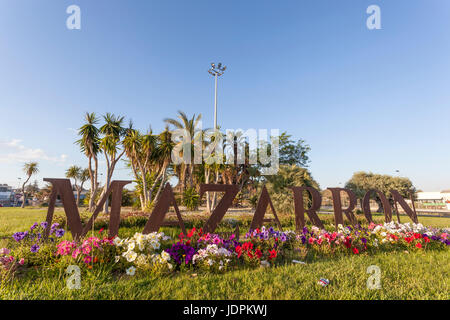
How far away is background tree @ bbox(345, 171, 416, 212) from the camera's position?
3033 centimetres

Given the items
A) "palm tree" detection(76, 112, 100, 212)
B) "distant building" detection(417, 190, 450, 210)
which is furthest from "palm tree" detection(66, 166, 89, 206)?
"distant building" detection(417, 190, 450, 210)

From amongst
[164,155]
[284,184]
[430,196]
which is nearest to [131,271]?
[164,155]

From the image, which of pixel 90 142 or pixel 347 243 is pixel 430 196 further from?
pixel 90 142

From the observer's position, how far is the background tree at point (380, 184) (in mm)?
30328

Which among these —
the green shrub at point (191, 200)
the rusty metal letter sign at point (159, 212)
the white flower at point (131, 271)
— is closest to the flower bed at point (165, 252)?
the white flower at point (131, 271)

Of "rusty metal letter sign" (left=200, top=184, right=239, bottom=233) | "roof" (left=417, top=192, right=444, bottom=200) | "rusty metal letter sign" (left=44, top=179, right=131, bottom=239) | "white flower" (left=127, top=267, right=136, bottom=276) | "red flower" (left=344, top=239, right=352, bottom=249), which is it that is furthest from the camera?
"roof" (left=417, top=192, right=444, bottom=200)

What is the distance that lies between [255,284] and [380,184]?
3678cm

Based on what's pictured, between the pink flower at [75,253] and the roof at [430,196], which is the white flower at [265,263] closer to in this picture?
the pink flower at [75,253]

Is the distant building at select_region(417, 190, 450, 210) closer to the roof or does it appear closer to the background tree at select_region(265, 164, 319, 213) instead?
the roof

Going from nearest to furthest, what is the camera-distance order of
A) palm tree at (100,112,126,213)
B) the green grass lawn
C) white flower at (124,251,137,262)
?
the green grass lawn < white flower at (124,251,137,262) < palm tree at (100,112,126,213)

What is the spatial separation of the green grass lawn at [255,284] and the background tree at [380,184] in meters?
31.4

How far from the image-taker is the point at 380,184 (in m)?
32.0

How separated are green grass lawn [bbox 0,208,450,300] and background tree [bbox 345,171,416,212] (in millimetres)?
31441
